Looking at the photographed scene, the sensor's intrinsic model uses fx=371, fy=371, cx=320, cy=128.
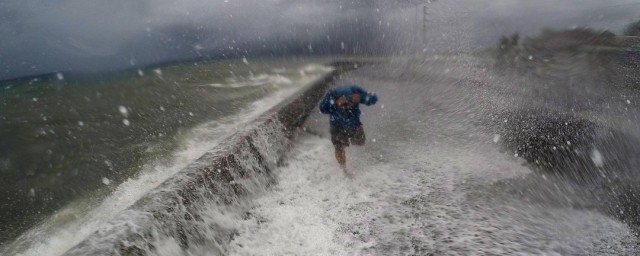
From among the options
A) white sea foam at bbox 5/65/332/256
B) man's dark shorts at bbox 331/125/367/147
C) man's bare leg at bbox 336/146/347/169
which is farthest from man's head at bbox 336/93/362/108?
white sea foam at bbox 5/65/332/256

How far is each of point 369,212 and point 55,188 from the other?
5.57m

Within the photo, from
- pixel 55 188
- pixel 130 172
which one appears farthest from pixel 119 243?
pixel 55 188

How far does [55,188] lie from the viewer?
6.34 m

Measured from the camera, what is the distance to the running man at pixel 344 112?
16.5 feet

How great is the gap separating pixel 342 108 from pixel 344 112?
7 centimetres

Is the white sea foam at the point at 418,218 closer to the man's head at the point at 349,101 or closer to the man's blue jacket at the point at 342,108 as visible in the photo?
the man's blue jacket at the point at 342,108

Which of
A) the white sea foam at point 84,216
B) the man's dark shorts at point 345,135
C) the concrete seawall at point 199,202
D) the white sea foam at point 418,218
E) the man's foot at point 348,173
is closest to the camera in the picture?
the concrete seawall at point 199,202

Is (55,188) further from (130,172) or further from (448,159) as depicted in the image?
(448,159)

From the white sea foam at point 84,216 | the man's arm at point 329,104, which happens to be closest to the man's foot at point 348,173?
the man's arm at point 329,104

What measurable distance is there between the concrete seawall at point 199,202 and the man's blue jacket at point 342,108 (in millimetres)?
1128

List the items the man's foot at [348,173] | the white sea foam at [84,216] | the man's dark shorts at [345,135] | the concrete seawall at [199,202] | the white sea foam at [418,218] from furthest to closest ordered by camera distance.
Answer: the man's dark shorts at [345,135]
the man's foot at [348,173]
the white sea foam at [84,216]
the white sea foam at [418,218]
the concrete seawall at [199,202]

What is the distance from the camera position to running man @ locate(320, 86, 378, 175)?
5.03m

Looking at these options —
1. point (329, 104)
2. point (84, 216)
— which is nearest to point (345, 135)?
point (329, 104)

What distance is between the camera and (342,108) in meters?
5.21
